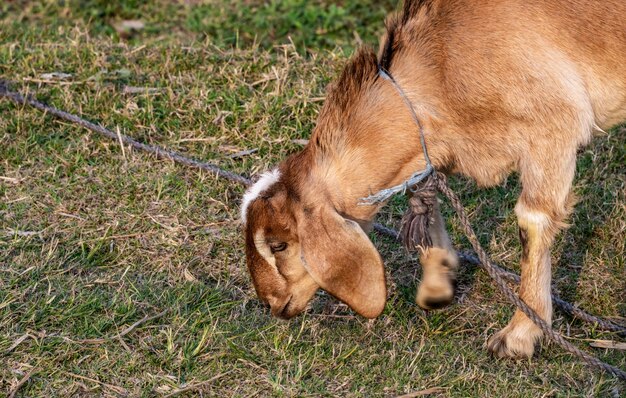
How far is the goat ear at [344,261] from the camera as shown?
3830 mm

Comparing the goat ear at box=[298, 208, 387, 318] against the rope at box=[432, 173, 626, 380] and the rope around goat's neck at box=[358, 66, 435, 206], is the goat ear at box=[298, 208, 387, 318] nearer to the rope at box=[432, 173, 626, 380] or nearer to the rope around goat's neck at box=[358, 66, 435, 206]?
the rope around goat's neck at box=[358, 66, 435, 206]

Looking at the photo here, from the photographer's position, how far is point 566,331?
4.39m

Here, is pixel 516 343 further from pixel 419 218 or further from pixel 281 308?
pixel 281 308

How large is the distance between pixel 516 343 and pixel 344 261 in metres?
0.90

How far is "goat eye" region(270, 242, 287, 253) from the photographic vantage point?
400 cm

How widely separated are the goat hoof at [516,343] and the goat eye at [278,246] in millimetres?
1008

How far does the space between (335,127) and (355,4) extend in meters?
A: 3.63

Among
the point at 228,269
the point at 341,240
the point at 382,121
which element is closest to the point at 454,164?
the point at 382,121

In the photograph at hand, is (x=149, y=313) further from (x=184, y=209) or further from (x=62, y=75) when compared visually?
(x=62, y=75)

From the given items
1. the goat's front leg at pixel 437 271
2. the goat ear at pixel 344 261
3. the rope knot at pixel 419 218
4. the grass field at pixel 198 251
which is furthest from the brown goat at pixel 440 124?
the goat's front leg at pixel 437 271

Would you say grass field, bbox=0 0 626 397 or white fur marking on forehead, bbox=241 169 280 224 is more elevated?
white fur marking on forehead, bbox=241 169 280 224

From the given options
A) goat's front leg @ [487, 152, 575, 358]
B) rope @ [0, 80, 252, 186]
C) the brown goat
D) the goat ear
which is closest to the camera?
the goat ear

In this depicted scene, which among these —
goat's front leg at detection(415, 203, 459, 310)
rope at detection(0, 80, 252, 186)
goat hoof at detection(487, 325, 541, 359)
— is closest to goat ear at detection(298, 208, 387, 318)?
goat's front leg at detection(415, 203, 459, 310)

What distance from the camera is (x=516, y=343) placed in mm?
4184
